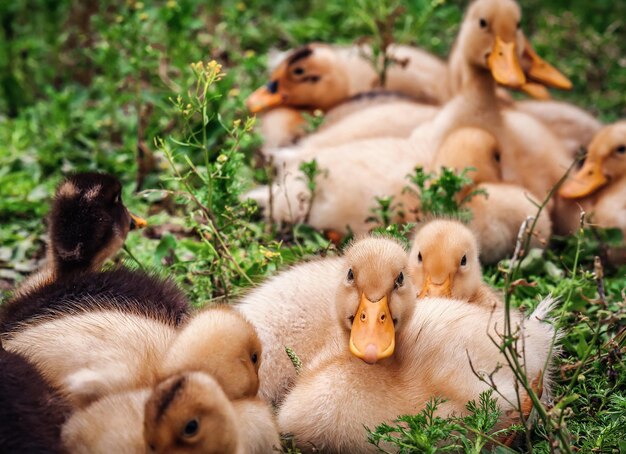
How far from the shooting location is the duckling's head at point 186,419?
2.51 m

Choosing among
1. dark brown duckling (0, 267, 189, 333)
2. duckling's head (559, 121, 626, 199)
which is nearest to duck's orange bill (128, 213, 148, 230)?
dark brown duckling (0, 267, 189, 333)

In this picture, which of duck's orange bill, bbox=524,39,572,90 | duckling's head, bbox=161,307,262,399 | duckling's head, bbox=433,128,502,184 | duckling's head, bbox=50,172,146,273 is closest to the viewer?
duckling's head, bbox=161,307,262,399

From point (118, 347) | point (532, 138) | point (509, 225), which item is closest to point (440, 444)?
point (118, 347)

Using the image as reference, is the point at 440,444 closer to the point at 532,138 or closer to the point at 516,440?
the point at 516,440

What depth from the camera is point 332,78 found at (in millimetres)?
6254

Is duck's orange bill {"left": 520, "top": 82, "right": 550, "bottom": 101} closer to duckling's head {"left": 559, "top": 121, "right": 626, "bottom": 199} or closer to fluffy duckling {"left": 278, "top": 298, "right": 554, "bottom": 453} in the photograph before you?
duckling's head {"left": 559, "top": 121, "right": 626, "bottom": 199}

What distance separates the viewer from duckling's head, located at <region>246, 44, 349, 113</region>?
6.15 m

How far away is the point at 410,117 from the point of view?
5602 mm

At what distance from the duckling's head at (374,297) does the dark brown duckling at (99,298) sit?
64 centimetres

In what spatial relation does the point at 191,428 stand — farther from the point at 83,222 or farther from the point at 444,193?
the point at 444,193

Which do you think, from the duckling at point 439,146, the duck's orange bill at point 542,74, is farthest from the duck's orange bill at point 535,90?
the duckling at point 439,146

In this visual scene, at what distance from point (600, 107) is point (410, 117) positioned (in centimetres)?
177

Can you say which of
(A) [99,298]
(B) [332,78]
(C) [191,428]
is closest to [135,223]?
(A) [99,298]

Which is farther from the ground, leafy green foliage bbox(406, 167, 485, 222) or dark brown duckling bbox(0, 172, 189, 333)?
dark brown duckling bbox(0, 172, 189, 333)
